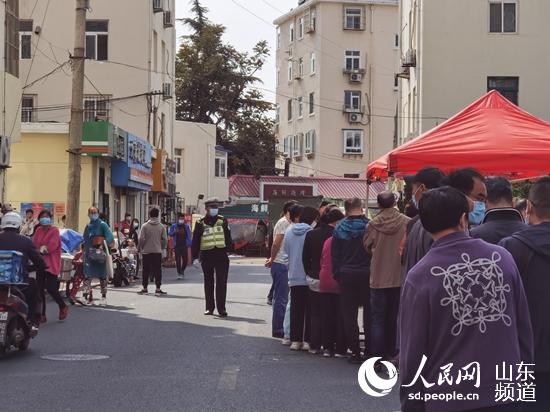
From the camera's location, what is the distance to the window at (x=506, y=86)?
3984cm

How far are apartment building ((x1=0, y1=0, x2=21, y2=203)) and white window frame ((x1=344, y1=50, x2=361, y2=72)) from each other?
1823 inches

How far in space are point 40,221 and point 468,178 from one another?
37.0 feet

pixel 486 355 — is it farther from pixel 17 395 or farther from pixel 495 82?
pixel 495 82

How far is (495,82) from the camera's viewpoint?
4016 centimetres

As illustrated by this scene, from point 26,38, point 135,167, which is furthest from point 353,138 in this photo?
point 135,167

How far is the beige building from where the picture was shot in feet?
218

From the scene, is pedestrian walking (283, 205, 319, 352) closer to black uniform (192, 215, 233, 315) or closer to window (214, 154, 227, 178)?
black uniform (192, 215, 233, 315)

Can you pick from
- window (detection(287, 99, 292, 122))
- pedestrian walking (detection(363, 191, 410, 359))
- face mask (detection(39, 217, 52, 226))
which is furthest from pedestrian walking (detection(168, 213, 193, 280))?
window (detection(287, 99, 292, 122))

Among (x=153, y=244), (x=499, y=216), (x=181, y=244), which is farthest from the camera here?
(x=181, y=244)

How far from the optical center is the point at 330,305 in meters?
13.5

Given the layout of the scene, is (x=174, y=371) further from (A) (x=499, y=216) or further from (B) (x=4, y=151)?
(B) (x=4, y=151)

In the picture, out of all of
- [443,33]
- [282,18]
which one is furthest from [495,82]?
[282,18]

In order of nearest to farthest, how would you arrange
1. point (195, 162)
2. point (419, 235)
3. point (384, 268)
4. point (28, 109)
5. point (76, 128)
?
point (419, 235) → point (384, 268) → point (76, 128) → point (28, 109) → point (195, 162)

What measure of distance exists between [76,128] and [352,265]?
15.9 m
